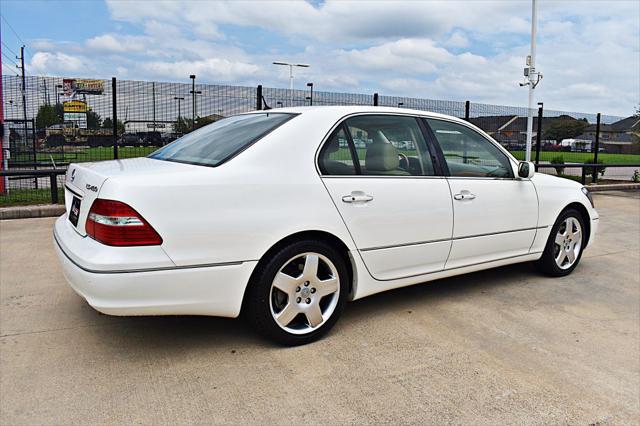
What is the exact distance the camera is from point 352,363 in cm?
313

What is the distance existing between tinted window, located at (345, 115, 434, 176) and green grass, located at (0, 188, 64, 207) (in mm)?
6834

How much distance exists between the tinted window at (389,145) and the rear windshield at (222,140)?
1.76 feet

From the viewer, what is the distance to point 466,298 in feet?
14.4

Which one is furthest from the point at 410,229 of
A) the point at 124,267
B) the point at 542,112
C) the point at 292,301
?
the point at 542,112

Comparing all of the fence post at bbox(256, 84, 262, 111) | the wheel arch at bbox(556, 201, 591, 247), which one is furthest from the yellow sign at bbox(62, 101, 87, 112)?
the wheel arch at bbox(556, 201, 591, 247)

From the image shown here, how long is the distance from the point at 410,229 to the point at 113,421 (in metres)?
2.24

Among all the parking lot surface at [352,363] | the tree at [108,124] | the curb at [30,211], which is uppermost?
the tree at [108,124]

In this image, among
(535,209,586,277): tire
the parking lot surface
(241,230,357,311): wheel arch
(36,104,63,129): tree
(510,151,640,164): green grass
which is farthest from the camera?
(510,151,640,164): green grass

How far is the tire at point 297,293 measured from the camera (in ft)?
10.3

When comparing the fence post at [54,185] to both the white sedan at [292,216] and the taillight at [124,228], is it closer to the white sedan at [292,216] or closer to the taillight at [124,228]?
the white sedan at [292,216]

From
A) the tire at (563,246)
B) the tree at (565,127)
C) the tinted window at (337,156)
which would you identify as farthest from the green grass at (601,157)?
the tinted window at (337,156)

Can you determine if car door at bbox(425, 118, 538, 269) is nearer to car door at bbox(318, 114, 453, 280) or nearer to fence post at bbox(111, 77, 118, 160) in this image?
car door at bbox(318, 114, 453, 280)

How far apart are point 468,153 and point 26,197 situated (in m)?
8.52

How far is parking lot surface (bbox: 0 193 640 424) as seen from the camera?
260 cm
